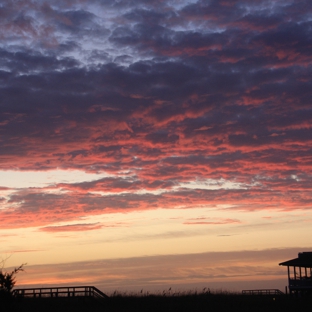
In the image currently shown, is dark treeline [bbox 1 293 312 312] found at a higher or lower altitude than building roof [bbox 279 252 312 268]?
lower

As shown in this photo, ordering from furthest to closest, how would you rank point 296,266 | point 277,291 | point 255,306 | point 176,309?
point 277,291
point 296,266
point 255,306
point 176,309

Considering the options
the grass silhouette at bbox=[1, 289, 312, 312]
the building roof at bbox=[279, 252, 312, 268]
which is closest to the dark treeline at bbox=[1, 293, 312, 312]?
the grass silhouette at bbox=[1, 289, 312, 312]

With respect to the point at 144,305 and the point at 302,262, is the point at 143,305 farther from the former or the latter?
the point at 302,262

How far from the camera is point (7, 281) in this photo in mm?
23328

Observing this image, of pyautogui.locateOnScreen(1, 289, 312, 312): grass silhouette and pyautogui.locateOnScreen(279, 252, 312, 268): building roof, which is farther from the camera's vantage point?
pyautogui.locateOnScreen(279, 252, 312, 268): building roof

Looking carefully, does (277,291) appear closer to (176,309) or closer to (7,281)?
(176,309)

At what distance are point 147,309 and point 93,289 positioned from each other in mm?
9398

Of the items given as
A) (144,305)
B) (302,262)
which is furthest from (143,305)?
(302,262)

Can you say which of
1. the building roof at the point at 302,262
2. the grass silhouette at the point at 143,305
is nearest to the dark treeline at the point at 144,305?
the grass silhouette at the point at 143,305

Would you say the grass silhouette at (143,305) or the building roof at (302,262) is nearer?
the grass silhouette at (143,305)

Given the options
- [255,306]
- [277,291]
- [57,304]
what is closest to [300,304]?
[255,306]

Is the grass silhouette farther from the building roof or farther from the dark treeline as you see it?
the building roof

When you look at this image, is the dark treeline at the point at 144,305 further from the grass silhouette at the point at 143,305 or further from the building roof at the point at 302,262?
the building roof at the point at 302,262

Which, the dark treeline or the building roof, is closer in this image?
the dark treeline
